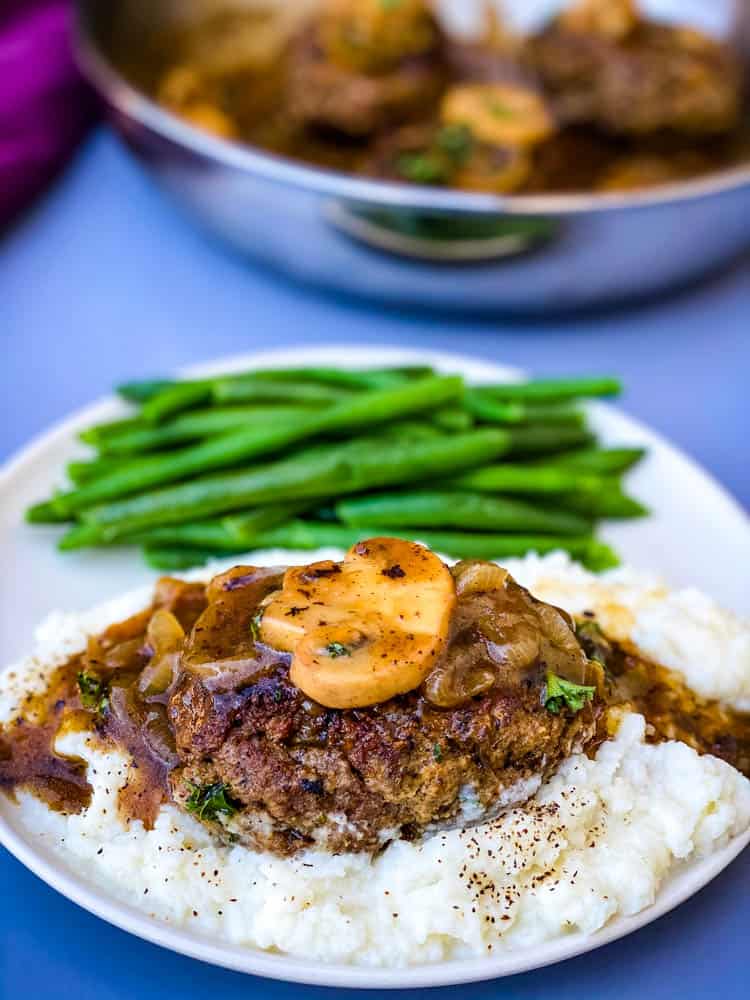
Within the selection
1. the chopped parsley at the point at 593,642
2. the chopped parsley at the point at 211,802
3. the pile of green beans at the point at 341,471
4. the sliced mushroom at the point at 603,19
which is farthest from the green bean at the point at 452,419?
the sliced mushroom at the point at 603,19

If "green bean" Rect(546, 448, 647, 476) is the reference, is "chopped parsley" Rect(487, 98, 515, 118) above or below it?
above

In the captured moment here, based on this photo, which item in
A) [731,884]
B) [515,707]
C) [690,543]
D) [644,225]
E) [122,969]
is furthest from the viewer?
[644,225]

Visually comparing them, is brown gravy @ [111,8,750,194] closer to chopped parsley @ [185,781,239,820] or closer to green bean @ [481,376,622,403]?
green bean @ [481,376,622,403]

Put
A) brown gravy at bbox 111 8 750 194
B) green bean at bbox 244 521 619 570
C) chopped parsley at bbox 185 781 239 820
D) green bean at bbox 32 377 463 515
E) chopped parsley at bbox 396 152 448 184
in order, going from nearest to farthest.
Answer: chopped parsley at bbox 185 781 239 820 < green bean at bbox 244 521 619 570 < green bean at bbox 32 377 463 515 < chopped parsley at bbox 396 152 448 184 < brown gravy at bbox 111 8 750 194

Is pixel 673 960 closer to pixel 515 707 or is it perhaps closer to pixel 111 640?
pixel 515 707

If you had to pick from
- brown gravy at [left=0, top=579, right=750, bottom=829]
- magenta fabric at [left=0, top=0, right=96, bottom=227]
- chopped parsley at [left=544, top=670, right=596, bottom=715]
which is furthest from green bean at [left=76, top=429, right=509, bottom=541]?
magenta fabric at [left=0, top=0, right=96, bottom=227]

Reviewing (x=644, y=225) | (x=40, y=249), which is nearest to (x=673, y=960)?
(x=644, y=225)
